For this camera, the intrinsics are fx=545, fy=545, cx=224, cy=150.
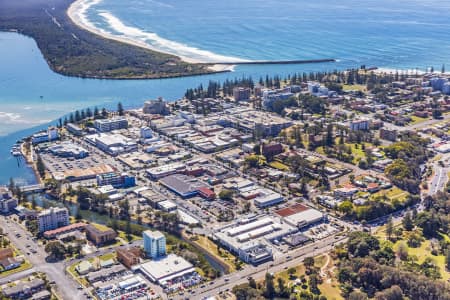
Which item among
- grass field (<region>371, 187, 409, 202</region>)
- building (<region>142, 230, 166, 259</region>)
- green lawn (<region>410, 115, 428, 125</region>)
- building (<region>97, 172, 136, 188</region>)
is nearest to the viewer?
building (<region>142, 230, 166, 259</region>)

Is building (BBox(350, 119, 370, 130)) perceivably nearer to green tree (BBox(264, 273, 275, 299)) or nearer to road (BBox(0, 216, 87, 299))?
green tree (BBox(264, 273, 275, 299))

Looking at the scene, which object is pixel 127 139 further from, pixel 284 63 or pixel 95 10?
pixel 95 10

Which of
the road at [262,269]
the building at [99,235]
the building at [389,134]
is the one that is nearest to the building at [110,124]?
the building at [99,235]

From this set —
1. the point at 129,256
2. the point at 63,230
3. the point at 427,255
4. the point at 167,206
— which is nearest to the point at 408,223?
the point at 427,255

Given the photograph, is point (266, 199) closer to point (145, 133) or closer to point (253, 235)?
point (253, 235)

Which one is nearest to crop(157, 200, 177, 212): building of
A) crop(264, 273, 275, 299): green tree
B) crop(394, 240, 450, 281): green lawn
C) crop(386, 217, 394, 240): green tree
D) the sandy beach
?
crop(264, 273, 275, 299): green tree

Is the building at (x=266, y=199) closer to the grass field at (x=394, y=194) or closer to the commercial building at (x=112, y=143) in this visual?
the grass field at (x=394, y=194)
